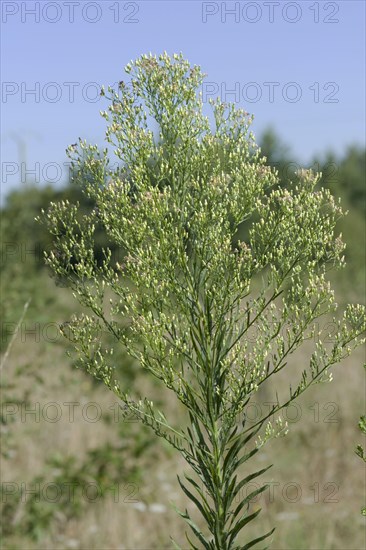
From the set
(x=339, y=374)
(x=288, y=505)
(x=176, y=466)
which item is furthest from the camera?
(x=339, y=374)

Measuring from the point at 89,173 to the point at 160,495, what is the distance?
266 inches

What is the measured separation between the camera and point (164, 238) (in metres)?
3.80

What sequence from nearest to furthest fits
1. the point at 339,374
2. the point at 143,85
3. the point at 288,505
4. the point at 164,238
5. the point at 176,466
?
1. the point at 164,238
2. the point at 143,85
3. the point at 288,505
4. the point at 176,466
5. the point at 339,374

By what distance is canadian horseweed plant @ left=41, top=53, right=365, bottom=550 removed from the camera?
3791 millimetres

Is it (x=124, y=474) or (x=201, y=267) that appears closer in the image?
(x=201, y=267)

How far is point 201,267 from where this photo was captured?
3852 mm

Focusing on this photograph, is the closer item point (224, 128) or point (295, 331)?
point (295, 331)

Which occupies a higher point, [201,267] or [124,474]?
[124,474]

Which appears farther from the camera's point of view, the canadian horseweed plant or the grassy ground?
the grassy ground

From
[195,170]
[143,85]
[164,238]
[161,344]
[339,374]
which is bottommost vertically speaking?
[161,344]

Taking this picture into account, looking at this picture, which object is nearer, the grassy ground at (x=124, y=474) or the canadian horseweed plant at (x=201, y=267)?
the canadian horseweed plant at (x=201, y=267)

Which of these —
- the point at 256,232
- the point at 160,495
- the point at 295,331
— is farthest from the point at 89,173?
→ the point at 160,495

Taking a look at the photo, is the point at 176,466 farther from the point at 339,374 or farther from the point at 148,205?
the point at 148,205

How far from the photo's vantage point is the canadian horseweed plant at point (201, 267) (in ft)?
12.4
